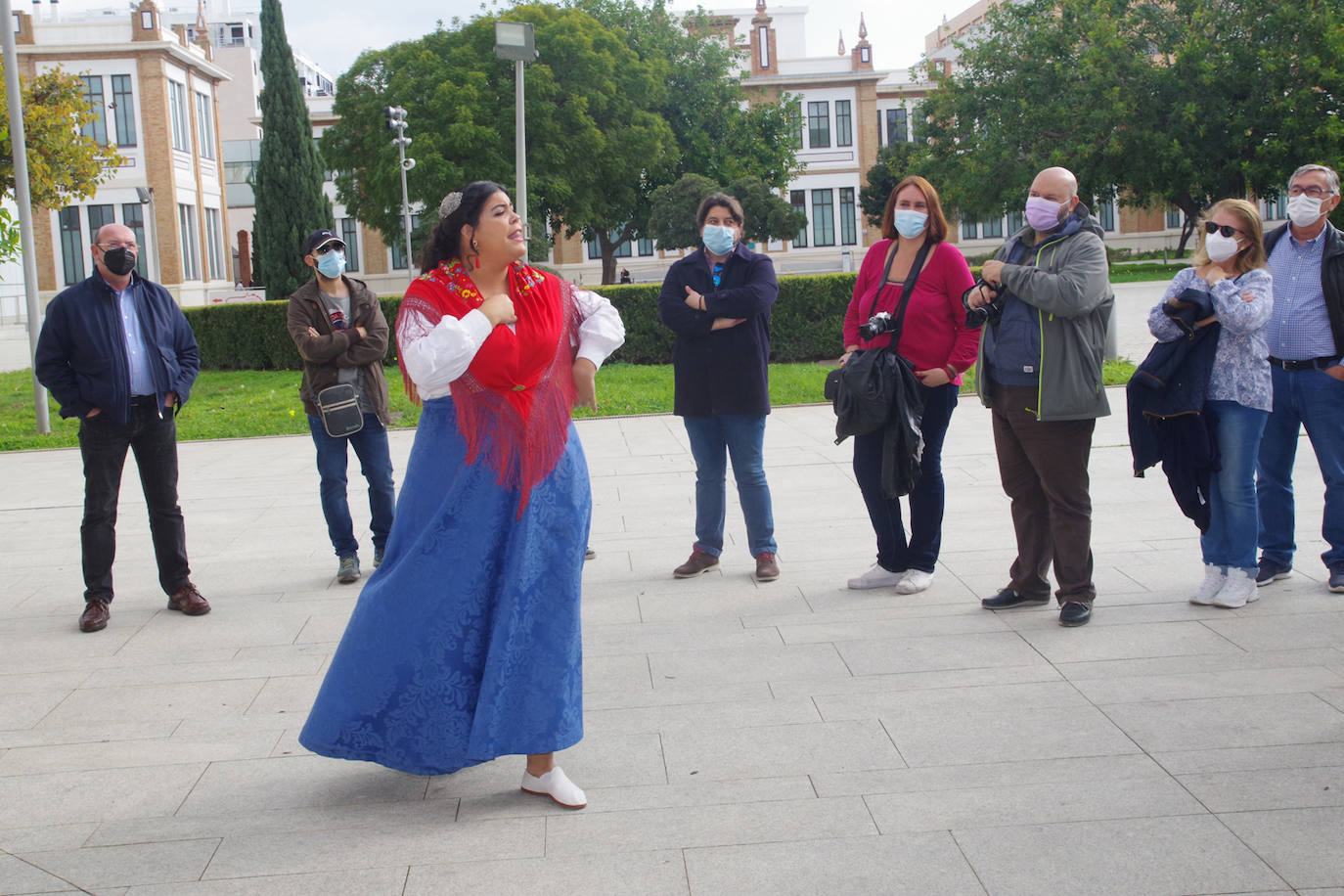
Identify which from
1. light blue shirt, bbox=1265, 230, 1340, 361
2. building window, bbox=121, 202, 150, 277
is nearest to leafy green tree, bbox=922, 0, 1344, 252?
building window, bbox=121, 202, 150, 277

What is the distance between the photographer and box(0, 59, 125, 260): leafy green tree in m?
16.4

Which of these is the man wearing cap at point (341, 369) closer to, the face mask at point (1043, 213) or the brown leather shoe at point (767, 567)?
the brown leather shoe at point (767, 567)

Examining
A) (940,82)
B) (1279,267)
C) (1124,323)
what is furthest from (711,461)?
(940,82)

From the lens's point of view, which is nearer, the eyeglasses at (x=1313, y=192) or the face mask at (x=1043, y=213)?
the face mask at (x=1043, y=213)

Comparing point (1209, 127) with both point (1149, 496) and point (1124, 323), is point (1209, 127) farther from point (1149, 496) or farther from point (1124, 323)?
point (1149, 496)

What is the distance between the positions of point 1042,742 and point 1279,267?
2.93m

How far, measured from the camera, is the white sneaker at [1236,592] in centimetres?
542

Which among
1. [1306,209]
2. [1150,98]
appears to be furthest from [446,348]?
[1150,98]

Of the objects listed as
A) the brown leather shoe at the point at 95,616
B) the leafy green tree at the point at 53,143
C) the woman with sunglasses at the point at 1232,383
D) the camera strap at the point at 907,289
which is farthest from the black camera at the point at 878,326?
the leafy green tree at the point at 53,143

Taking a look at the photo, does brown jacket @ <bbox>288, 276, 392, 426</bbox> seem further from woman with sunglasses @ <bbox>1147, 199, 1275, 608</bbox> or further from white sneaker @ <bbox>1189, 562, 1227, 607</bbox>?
white sneaker @ <bbox>1189, 562, 1227, 607</bbox>

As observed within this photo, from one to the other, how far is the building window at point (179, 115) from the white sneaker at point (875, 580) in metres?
45.0

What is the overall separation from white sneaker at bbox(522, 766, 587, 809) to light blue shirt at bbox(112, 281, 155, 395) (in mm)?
3301

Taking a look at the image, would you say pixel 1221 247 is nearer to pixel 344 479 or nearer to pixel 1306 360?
pixel 1306 360

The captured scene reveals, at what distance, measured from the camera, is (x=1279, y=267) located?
18.9 feet
